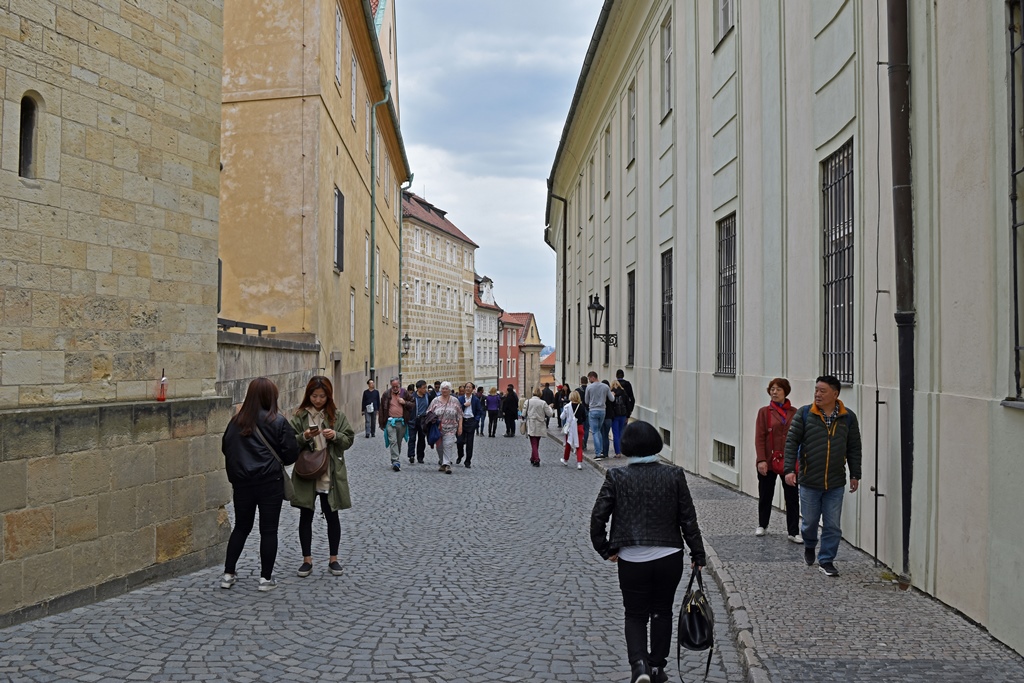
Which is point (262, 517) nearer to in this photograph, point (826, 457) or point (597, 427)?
point (826, 457)

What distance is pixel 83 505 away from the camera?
22.7ft

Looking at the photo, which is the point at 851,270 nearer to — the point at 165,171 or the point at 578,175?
the point at 165,171

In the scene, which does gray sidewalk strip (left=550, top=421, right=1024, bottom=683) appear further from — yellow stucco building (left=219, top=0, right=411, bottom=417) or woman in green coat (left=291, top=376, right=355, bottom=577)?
yellow stucco building (left=219, top=0, right=411, bottom=417)

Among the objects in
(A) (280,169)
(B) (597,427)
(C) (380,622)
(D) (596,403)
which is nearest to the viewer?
(C) (380,622)

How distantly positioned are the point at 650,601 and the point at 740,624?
4.78ft

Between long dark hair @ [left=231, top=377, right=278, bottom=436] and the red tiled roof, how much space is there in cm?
4392

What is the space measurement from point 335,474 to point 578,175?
28.1 m

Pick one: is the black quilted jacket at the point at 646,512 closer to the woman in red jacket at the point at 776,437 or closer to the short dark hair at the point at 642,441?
the short dark hair at the point at 642,441

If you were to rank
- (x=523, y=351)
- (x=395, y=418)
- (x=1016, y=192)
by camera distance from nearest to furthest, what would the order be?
1. (x=1016, y=192)
2. (x=395, y=418)
3. (x=523, y=351)

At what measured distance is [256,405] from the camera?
738 centimetres

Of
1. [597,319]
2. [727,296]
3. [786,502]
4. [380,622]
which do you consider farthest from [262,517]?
[597,319]

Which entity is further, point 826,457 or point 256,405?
point 826,457

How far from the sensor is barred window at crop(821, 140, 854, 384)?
952cm

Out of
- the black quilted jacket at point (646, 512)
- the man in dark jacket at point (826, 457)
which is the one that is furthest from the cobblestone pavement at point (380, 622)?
the man in dark jacket at point (826, 457)
